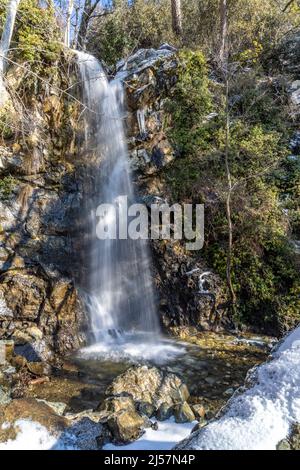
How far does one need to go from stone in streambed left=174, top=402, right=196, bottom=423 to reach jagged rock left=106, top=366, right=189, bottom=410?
180mm

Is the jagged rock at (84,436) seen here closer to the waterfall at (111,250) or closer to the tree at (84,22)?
the waterfall at (111,250)

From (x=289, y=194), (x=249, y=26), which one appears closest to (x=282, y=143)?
(x=289, y=194)

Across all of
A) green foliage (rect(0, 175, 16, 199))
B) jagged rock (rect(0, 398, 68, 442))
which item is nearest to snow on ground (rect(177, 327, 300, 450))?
jagged rock (rect(0, 398, 68, 442))

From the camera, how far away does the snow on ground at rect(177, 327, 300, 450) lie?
1934mm

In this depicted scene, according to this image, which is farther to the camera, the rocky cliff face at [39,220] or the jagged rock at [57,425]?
the rocky cliff face at [39,220]

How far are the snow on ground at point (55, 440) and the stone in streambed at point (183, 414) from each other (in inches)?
7.6

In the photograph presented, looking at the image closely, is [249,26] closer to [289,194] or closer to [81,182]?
[289,194]

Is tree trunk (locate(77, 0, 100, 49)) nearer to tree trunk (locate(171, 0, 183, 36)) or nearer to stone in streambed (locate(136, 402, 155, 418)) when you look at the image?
tree trunk (locate(171, 0, 183, 36))

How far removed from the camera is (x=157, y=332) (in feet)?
25.8

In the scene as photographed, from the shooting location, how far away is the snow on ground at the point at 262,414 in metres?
1.93

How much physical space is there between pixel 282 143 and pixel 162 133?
3.80m

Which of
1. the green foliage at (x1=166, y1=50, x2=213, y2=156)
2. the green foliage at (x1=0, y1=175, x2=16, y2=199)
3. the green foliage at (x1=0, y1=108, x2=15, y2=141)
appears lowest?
the green foliage at (x1=0, y1=175, x2=16, y2=199)

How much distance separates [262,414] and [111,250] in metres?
7.03

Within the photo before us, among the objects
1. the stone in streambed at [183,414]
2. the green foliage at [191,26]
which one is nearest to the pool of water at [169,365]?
the stone in streambed at [183,414]
